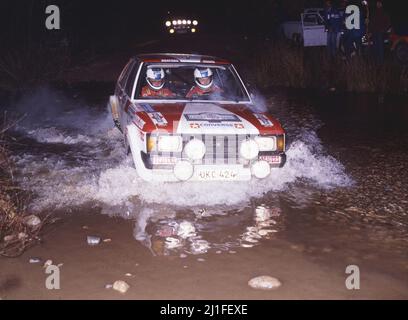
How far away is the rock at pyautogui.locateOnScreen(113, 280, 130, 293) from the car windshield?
3.50 meters

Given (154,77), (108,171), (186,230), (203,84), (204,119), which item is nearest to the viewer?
(186,230)

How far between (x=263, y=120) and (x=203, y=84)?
1.39 m

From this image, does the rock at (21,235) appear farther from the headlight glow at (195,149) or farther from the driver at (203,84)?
the driver at (203,84)

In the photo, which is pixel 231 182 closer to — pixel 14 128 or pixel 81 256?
pixel 81 256

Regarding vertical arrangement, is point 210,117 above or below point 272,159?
above

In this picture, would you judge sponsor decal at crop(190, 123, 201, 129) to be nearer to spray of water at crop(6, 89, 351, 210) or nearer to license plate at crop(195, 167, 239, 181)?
license plate at crop(195, 167, 239, 181)

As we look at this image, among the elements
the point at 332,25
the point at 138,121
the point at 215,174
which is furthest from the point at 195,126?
the point at 332,25

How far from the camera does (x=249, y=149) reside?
6.07 meters

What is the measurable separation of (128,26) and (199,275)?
1364 inches

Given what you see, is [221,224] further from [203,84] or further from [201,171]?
[203,84]

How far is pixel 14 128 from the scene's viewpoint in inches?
423

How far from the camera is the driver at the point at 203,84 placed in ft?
24.7

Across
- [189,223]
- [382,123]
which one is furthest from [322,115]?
[189,223]

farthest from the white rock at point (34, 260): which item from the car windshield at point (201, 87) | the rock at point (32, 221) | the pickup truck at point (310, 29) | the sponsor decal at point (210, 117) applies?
the pickup truck at point (310, 29)
